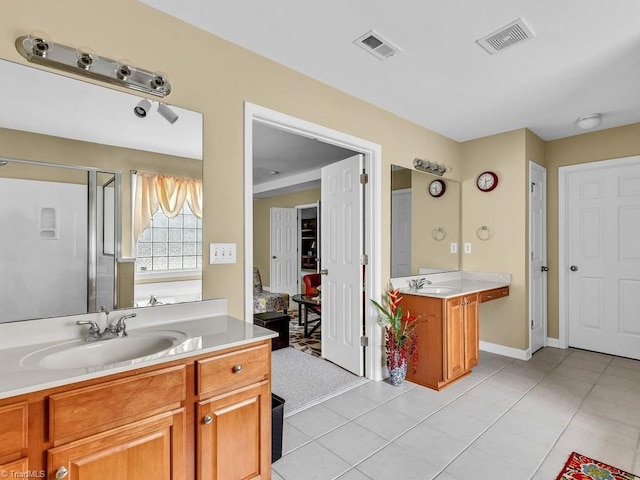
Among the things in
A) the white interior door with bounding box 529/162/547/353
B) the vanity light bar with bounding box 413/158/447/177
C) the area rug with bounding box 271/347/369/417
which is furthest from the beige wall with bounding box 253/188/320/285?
the white interior door with bounding box 529/162/547/353

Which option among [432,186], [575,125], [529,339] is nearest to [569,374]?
[529,339]

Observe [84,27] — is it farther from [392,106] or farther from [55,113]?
[392,106]

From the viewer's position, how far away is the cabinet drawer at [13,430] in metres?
0.99

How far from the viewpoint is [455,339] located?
9.91ft

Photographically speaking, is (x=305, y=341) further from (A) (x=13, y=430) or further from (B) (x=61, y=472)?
(A) (x=13, y=430)

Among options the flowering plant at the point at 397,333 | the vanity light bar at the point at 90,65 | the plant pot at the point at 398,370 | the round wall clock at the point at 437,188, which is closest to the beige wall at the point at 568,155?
the round wall clock at the point at 437,188

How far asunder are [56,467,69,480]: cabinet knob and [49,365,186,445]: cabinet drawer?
0.08 metres

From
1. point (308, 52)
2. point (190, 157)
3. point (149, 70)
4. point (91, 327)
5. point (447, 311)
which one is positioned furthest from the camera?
point (447, 311)

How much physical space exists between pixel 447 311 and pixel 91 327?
2.52 metres

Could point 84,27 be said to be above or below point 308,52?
below

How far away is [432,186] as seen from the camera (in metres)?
3.92

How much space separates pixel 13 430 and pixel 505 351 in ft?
13.5

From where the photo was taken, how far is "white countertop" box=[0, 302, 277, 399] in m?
1.07

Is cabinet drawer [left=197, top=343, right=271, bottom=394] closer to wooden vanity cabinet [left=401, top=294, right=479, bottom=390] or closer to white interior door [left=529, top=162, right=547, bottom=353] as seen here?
wooden vanity cabinet [left=401, top=294, right=479, bottom=390]
